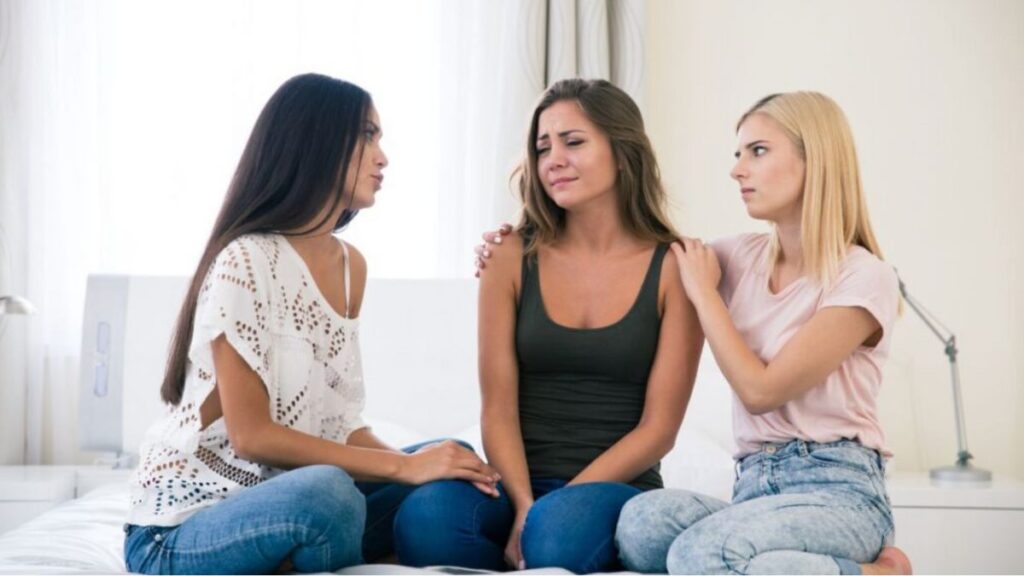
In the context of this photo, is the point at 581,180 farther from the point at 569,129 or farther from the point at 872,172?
the point at 872,172

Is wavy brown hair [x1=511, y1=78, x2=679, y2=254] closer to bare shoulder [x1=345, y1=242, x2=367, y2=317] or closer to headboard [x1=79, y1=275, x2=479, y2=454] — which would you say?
bare shoulder [x1=345, y1=242, x2=367, y2=317]

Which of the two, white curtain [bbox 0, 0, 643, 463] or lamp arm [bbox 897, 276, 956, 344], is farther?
white curtain [bbox 0, 0, 643, 463]

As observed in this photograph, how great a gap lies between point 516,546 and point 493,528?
0.04 metres

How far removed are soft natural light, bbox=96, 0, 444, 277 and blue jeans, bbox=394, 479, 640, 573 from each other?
1.66 m

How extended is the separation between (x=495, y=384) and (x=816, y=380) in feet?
1.63

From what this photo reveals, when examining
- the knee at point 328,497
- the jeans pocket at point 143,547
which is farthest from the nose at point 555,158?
the jeans pocket at point 143,547

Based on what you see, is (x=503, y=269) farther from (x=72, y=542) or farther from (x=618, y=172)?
(x=72, y=542)

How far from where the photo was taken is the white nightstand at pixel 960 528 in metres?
2.69

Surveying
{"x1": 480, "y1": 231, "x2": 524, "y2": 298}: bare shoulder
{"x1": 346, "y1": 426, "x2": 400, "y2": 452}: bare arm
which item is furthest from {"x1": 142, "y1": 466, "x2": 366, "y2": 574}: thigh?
{"x1": 480, "y1": 231, "x2": 524, "y2": 298}: bare shoulder

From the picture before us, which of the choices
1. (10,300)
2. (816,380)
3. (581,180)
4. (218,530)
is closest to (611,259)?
(581,180)

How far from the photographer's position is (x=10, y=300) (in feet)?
8.82

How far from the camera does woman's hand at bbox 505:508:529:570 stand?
171cm

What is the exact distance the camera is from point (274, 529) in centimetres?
143

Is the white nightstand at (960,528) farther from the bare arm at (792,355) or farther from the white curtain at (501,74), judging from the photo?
the white curtain at (501,74)
